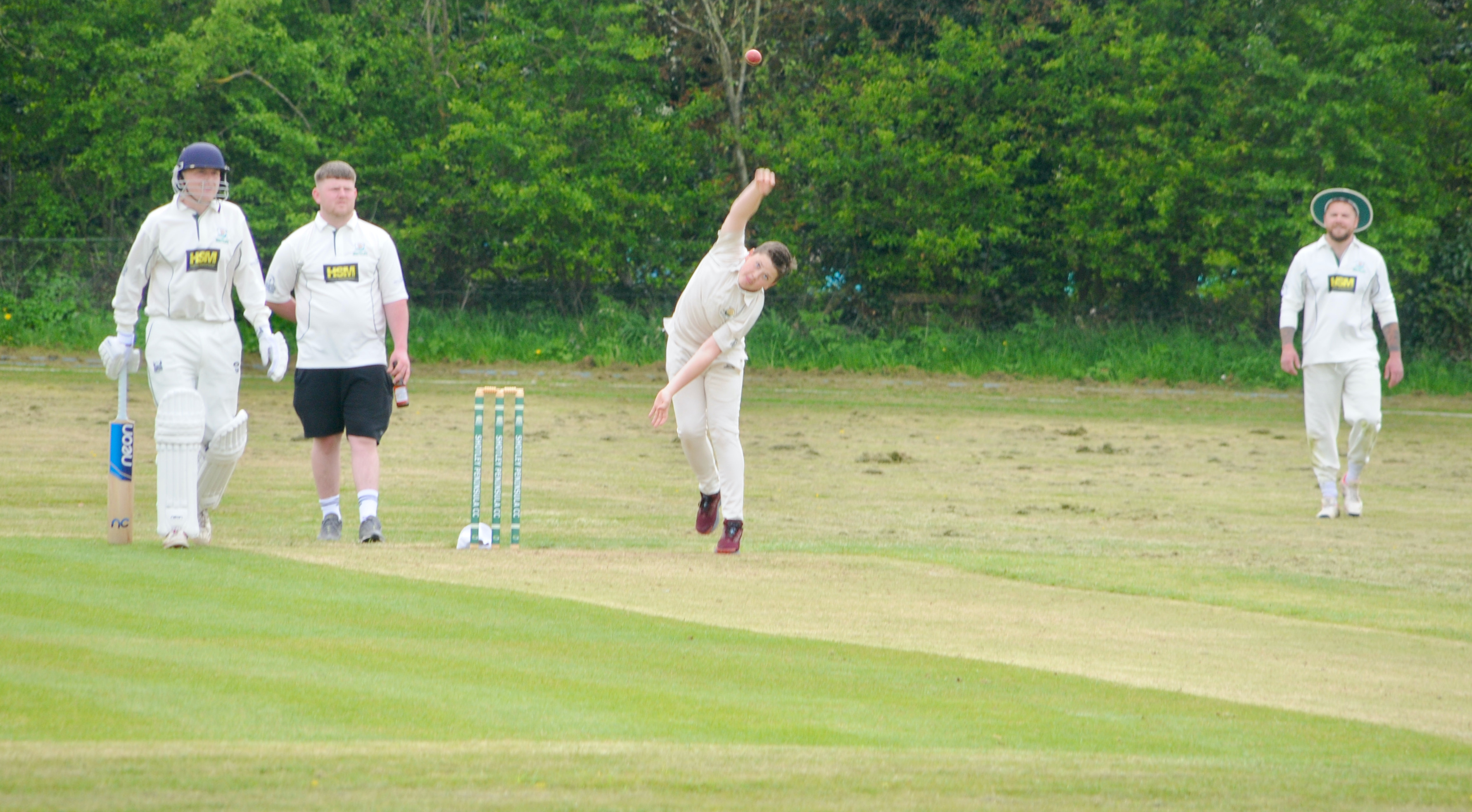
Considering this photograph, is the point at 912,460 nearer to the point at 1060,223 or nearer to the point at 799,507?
the point at 799,507

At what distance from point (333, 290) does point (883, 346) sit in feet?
65.8

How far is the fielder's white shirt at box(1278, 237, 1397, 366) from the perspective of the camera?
12523 mm

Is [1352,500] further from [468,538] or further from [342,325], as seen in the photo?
[342,325]

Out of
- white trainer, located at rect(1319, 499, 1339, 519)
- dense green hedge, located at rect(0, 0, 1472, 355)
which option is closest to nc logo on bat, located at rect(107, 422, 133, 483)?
white trainer, located at rect(1319, 499, 1339, 519)

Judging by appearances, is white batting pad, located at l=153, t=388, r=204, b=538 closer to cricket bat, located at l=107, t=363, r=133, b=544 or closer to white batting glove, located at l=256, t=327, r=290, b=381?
cricket bat, located at l=107, t=363, r=133, b=544

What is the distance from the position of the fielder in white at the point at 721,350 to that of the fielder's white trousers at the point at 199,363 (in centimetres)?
239

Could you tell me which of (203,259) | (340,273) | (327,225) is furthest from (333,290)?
Result: (203,259)

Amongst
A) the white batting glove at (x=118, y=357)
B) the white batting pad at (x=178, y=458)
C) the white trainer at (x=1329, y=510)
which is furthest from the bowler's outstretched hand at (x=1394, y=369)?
the white batting glove at (x=118, y=357)

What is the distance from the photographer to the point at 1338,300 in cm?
1256

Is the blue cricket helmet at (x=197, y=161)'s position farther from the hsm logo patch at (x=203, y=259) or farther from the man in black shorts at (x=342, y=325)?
the man in black shorts at (x=342, y=325)

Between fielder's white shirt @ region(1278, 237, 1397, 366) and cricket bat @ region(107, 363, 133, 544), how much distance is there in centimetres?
828

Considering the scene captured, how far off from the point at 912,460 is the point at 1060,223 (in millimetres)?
15587

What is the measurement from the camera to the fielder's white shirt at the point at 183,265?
8.93m

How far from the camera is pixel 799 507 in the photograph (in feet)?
41.5
